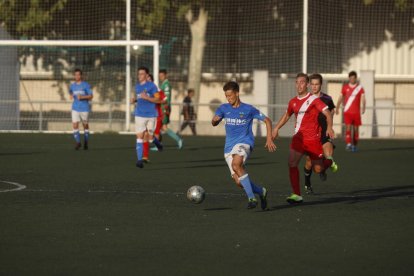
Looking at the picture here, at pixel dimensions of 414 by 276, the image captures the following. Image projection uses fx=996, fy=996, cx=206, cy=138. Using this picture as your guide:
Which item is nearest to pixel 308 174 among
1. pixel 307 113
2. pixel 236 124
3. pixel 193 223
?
pixel 307 113

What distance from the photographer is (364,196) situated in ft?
46.2

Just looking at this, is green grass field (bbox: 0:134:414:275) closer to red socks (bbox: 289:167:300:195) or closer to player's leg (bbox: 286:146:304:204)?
player's leg (bbox: 286:146:304:204)

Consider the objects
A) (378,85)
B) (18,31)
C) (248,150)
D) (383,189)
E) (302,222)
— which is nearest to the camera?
(302,222)

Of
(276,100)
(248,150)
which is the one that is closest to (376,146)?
(276,100)

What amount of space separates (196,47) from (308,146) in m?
23.2

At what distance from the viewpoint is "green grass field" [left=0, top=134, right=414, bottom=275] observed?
27.0ft

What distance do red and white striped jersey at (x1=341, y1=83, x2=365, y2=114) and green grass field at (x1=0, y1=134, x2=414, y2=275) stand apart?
5.46m

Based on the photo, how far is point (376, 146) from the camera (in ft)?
93.1

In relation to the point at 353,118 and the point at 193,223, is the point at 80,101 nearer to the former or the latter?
the point at 353,118

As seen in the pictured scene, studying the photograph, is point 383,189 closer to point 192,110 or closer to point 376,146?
point 376,146

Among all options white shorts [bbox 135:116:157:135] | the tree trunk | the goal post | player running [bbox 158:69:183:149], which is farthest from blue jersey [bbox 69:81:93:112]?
the tree trunk

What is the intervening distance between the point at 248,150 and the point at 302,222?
4.79 ft

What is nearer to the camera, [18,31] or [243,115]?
[243,115]

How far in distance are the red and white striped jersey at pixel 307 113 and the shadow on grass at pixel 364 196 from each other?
2.91ft
